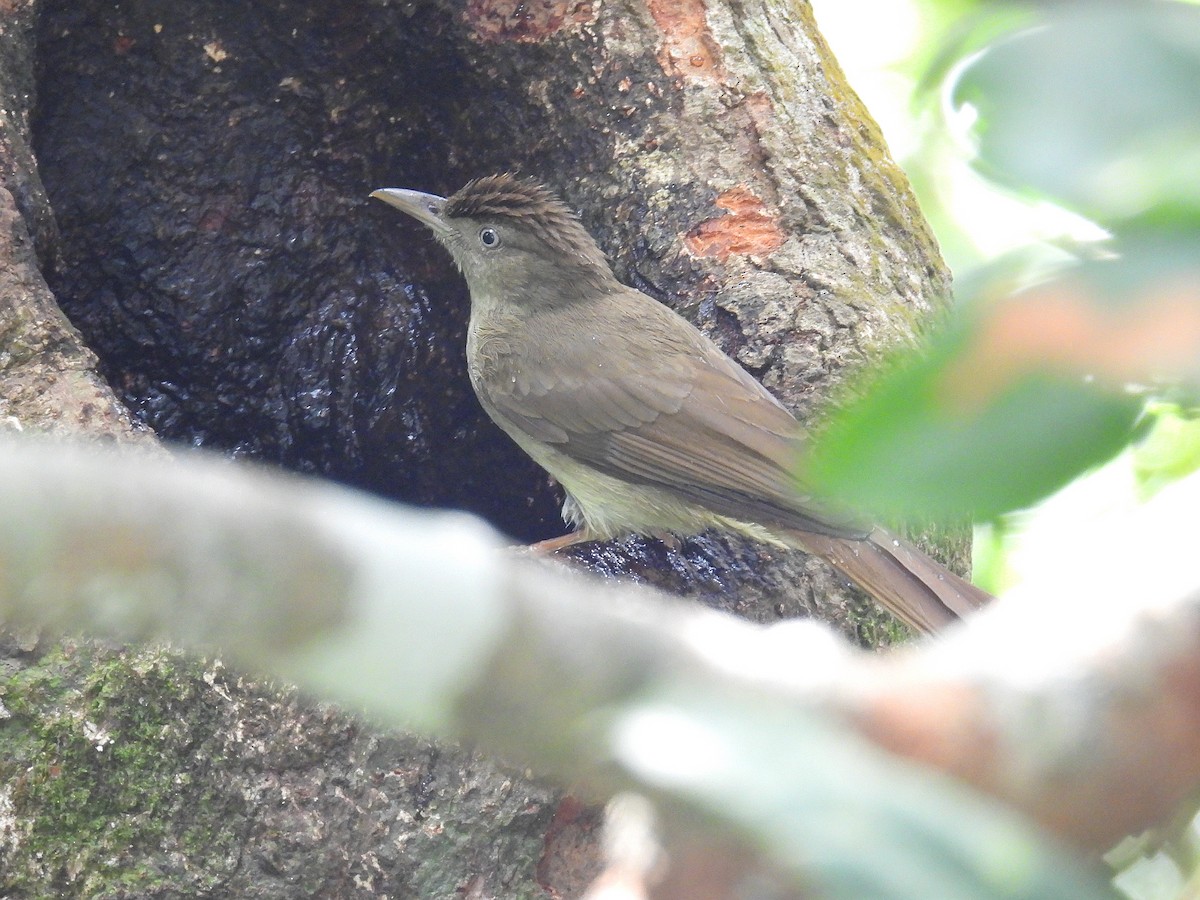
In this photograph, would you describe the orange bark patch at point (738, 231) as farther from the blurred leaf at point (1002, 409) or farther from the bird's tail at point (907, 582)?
the blurred leaf at point (1002, 409)

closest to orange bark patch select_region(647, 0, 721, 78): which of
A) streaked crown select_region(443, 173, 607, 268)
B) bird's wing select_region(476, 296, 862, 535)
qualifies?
streaked crown select_region(443, 173, 607, 268)

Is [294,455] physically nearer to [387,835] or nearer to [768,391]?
[768,391]

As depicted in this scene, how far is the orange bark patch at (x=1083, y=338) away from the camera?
33.3 inches

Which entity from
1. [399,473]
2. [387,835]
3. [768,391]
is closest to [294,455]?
[399,473]

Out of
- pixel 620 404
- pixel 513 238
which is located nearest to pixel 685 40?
pixel 513 238

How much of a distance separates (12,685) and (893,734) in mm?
2617

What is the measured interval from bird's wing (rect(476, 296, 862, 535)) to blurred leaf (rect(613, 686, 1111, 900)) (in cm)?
314

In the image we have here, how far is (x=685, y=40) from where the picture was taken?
4.88 m

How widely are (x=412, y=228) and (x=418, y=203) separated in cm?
59

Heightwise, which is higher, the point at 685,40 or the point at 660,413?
the point at 685,40

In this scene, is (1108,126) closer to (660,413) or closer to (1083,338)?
(1083,338)

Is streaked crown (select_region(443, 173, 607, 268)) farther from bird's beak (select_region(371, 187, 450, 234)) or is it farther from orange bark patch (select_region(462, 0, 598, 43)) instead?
orange bark patch (select_region(462, 0, 598, 43))

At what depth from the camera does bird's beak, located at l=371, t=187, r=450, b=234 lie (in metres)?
5.05

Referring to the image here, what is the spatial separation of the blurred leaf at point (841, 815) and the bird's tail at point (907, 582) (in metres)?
3.06
